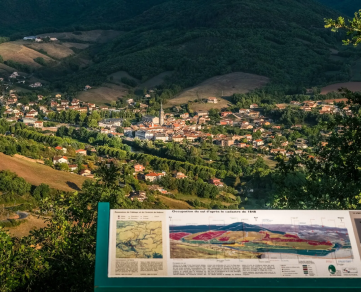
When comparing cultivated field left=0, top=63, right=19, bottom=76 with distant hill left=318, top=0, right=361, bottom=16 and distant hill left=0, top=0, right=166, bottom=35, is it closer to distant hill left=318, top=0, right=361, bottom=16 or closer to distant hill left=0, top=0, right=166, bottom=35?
distant hill left=0, top=0, right=166, bottom=35

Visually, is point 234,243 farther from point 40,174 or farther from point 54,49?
point 54,49

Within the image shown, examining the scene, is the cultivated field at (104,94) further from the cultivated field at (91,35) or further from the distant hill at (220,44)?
the cultivated field at (91,35)

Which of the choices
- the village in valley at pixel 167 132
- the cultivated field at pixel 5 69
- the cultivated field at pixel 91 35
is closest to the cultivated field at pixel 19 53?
the cultivated field at pixel 5 69

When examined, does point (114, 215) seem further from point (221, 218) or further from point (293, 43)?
point (293, 43)

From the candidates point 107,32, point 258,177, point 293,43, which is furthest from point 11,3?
point 258,177

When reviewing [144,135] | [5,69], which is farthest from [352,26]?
[5,69]
